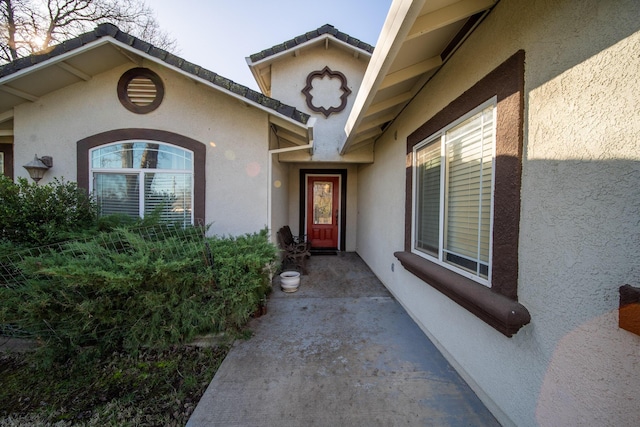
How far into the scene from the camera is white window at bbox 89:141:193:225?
503 centimetres

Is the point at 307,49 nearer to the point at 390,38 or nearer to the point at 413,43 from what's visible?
the point at 413,43

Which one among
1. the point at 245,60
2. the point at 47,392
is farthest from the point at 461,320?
the point at 245,60

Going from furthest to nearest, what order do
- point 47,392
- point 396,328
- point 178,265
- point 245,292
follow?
point 396,328 → point 245,292 → point 178,265 → point 47,392

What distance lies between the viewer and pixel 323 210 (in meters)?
9.26

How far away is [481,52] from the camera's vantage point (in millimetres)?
2443

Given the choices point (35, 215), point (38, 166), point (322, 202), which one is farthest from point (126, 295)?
point (322, 202)

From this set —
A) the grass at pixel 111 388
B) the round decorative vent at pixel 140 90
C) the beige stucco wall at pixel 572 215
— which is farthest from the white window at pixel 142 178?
the beige stucco wall at pixel 572 215

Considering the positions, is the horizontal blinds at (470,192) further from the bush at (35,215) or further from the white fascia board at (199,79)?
the bush at (35,215)

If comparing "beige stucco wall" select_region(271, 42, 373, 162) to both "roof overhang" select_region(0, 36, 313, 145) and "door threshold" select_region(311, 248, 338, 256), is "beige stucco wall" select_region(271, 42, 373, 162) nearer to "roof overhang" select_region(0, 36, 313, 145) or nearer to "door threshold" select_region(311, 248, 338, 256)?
"roof overhang" select_region(0, 36, 313, 145)

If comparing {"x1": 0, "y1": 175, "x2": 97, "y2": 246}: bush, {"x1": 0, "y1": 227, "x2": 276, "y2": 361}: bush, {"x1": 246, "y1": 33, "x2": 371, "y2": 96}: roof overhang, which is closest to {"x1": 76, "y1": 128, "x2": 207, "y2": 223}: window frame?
{"x1": 0, "y1": 175, "x2": 97, "y2": 246}: bush

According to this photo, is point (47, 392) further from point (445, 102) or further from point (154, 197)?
point (445, 102)

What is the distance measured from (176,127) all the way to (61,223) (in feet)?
7.83

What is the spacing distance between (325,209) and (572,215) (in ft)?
25.5

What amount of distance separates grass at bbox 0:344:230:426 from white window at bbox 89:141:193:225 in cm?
260
